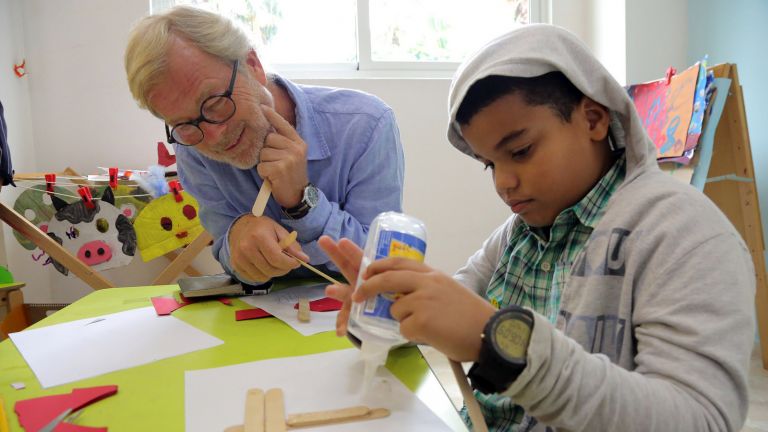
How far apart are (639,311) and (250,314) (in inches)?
25.3

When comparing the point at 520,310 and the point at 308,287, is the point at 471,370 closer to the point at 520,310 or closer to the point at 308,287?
the point at 520,310

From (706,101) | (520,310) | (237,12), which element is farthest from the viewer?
(237,12)

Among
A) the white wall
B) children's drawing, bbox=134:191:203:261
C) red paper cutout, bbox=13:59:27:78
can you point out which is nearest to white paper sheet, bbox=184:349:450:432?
children's drawing, bbox=134:191:203:261

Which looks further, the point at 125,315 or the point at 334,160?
the point at 334,160

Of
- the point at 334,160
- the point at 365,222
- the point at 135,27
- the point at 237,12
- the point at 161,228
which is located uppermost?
the point at 237,12

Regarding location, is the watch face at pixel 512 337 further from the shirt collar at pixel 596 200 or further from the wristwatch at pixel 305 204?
the wristwatch at pixel 305 204

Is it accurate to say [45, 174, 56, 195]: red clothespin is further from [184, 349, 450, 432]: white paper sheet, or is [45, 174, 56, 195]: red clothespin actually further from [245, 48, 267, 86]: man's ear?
[184, 349, 450, 432]: white paper sheet

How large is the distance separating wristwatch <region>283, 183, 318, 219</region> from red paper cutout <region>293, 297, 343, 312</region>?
7.3 inches

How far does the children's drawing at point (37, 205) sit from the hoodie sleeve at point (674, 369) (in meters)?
2.14

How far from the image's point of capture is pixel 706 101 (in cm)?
173

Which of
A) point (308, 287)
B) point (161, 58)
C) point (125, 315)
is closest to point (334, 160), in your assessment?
point (308, 287)

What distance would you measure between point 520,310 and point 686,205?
248 mm

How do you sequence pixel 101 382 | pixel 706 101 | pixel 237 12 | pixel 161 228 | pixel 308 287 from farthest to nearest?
pixel 237 12 → pixel 161 228 → pixel 706 101 → pixel 308 287 → pixel 101 382

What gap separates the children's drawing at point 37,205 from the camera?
203cm
